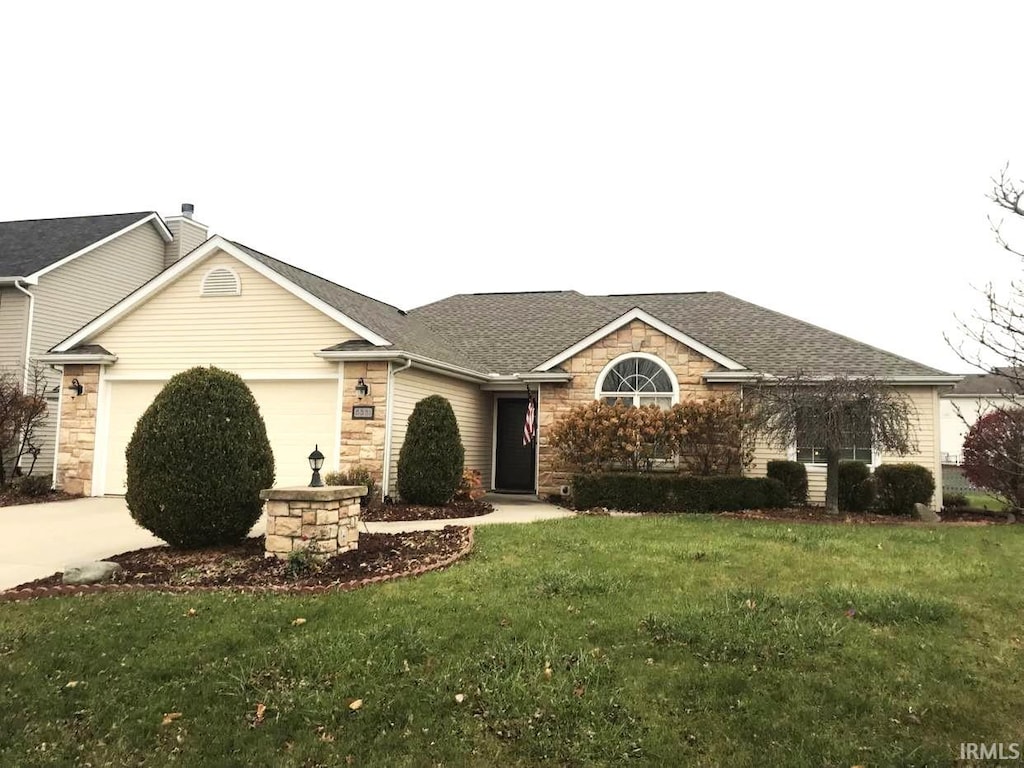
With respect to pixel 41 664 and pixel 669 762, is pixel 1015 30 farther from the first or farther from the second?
pixel 41 664

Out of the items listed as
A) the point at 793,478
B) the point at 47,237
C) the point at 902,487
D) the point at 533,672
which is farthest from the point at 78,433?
the point at 902,487

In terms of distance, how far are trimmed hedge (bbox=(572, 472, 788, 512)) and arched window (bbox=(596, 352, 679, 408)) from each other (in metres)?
2.32

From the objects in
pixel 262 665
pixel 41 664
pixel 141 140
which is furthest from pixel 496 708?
pixel 141 140

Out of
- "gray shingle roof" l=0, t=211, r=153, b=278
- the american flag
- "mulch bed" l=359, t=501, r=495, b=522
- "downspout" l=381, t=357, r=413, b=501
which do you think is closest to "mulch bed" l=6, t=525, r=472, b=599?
"mulch bed" l=359, t=501, r=495, b=522

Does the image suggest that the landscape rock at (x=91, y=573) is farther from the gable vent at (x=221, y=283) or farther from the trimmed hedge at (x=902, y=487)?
the trimmed hedge at (x=902, y=487)

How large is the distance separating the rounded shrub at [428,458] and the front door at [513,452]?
454cm

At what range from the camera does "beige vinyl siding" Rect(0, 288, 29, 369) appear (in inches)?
672

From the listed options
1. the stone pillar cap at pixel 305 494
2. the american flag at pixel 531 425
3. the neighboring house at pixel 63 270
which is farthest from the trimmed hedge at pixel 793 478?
the neighboring house at pixel 63 270

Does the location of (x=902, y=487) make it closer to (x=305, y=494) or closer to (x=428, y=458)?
(x=428, y=458)

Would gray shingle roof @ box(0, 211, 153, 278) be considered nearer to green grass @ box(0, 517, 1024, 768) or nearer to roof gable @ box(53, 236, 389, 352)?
roof gable @ box(53, 236, 389, 352)

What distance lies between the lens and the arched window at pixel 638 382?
14.2 m

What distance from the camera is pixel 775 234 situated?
17.4 m

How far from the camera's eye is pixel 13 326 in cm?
1723

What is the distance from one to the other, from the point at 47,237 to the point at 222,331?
10.0 m
